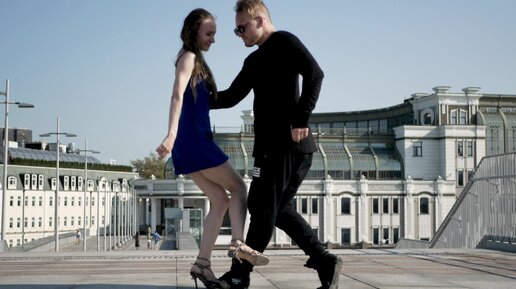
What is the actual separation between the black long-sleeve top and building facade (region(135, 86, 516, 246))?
69.1 meters

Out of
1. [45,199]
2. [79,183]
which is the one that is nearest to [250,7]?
[45,199]

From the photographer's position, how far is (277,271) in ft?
29.0

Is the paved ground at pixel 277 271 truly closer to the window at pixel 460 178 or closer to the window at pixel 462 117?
the window at pixel 460 178

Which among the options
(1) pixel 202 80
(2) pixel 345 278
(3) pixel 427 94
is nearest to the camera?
(1) pixel 202 80

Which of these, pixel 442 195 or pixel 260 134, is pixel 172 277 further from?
pixel 442 195

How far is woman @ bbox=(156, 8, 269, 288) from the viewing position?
674 cm

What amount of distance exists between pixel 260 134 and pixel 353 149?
7976 cm

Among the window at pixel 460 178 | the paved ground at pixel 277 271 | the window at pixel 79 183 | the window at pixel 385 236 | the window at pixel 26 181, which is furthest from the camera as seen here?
the window at pixel 79 183

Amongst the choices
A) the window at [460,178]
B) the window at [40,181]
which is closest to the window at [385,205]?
the window at [460,178]

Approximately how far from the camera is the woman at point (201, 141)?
22.1ft

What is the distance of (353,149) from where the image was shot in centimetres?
8581

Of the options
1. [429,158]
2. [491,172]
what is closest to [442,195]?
[429,158]

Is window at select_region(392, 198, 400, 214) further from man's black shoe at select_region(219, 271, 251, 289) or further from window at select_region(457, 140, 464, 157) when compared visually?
man's black shoe at select_region(219, 271, 251, 289)

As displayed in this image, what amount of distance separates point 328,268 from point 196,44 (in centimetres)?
221
